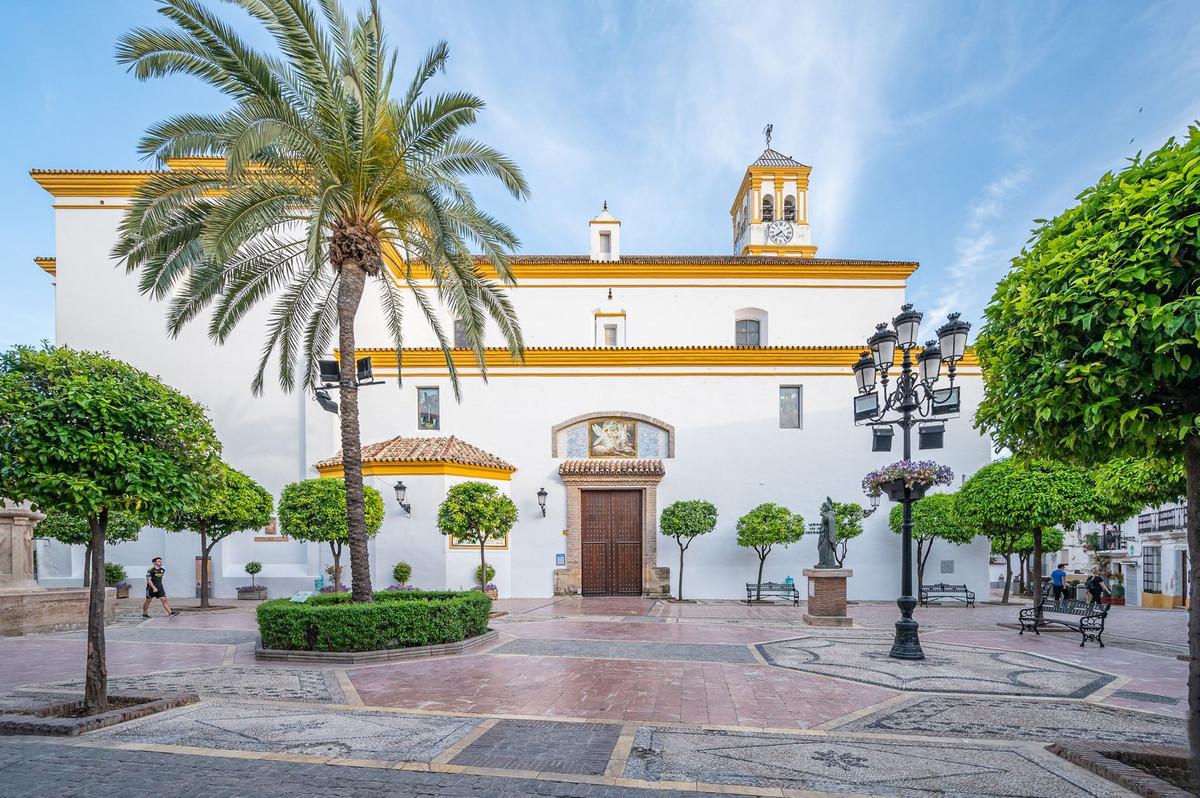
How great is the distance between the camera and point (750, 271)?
2491 centimetres

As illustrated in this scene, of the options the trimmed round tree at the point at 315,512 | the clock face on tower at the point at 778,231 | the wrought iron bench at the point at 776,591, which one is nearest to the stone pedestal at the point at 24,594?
the trimmed round tree at the point at 315,512

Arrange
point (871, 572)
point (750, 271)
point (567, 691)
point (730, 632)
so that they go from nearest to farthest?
1. point (567, 691)
2. point (730, 632)
3. point (871, 572)
4. point (750, 271)

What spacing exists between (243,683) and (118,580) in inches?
583

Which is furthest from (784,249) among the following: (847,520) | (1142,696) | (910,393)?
(1142,696)

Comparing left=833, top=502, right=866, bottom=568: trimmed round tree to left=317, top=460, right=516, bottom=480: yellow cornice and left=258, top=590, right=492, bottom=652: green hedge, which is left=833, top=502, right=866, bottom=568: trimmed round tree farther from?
left=258, top=590, right=492, bottom=652: green hedge

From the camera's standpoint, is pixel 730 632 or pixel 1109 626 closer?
pixel 730 632

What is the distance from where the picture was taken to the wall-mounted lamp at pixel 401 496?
18625 mm

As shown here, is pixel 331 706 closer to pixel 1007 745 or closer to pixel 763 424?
pixel 1007 745

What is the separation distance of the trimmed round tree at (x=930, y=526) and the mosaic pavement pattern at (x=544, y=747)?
15.6 metres

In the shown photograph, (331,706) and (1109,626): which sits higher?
(331,706)

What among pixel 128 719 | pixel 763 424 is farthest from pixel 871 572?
pixel 128 719

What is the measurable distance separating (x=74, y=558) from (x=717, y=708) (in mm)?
21514

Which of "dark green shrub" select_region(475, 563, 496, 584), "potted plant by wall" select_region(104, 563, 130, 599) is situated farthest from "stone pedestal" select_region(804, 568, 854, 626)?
"potted plant by wall" select_region(104, 563, 130, 599)

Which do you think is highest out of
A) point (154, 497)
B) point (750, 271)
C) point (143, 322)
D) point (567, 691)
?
point (750, 271)
